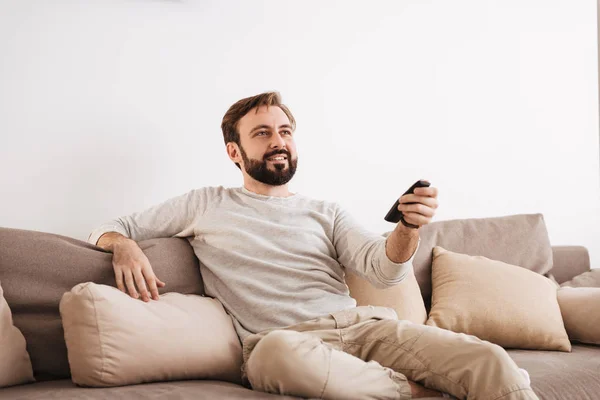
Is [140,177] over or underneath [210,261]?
over

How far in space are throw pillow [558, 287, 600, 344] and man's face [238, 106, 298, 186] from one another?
3.51 ft

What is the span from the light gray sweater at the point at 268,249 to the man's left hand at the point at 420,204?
210 millimetres

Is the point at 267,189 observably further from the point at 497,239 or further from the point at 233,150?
the point at 497,239

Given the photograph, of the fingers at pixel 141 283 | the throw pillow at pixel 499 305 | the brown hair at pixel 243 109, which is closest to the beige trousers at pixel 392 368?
the fingers at pixel 141 283

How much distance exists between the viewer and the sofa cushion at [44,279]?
1.70 meters

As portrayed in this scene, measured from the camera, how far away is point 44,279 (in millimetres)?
1742

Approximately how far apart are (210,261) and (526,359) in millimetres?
999

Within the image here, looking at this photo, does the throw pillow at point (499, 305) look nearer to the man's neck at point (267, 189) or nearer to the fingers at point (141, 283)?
the man's neck at point (267, 189)

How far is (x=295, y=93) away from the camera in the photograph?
262 cm

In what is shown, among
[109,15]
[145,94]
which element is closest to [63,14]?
[109,15]

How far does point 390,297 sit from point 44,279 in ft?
3.55

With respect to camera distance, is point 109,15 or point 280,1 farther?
point 280,1

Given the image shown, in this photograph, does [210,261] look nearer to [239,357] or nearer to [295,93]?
[239,357]

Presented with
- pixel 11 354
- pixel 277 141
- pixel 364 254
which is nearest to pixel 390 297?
pixel 364 254
